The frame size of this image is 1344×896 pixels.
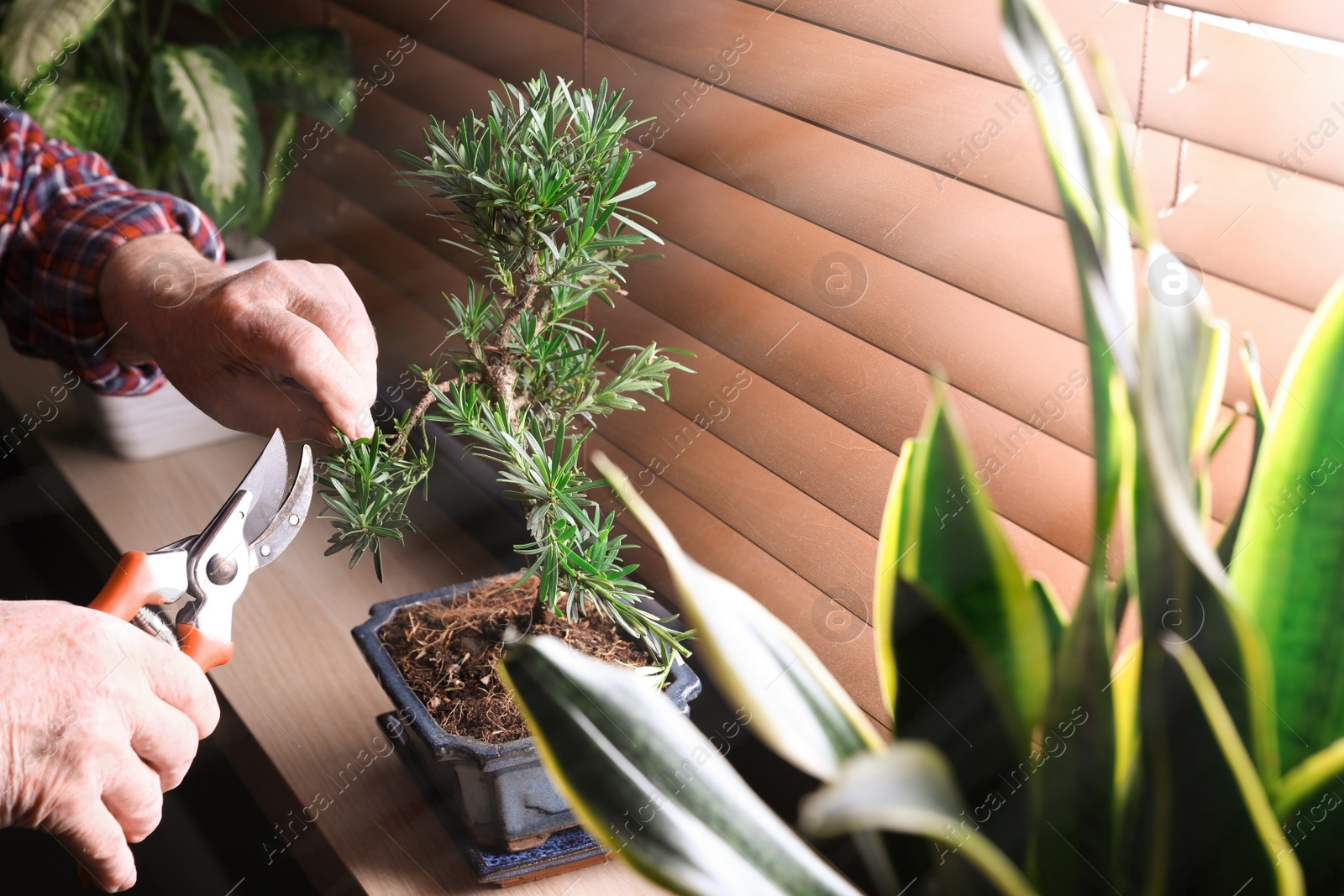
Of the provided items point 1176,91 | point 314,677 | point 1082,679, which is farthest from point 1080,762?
point 314,677

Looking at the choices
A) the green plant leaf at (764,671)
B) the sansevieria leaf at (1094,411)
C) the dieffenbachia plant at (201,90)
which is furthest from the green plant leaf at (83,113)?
the sansevieria leaf at (1094,411)

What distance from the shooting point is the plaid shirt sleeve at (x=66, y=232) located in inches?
37.4

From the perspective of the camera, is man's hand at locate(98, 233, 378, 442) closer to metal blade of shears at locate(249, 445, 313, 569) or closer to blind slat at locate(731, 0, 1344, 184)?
metal blade of shears at locate(249, 445, 313, 569)

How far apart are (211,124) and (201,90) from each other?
42 mm

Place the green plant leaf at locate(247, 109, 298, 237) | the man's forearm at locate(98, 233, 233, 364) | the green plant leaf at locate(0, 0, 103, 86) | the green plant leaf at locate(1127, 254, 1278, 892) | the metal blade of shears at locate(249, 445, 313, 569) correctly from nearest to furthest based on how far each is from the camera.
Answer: the green plant leaf at locate(1127, 254, 1278, 892) < the metal blade of shears at locate(249, 445, 313, 569) < the man's forearm at locate(98, 233, 233, 364) < the green plant leaf at locate(0, 0, 103, 86) < the green plant leaf at locate(247, 109, 298, 237)

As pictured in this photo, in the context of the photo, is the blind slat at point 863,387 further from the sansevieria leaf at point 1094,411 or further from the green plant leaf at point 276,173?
the green plant leaf at point 276,173

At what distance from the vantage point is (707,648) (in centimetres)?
36

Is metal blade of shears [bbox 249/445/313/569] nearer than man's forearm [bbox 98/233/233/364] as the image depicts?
Yes

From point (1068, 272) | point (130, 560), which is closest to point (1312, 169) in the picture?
point (1068, 272)

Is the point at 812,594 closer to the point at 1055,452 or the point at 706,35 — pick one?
the point at 1055,452

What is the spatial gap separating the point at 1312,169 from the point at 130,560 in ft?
Result: 2.15

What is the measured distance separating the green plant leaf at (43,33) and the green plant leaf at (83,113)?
0.07 meters

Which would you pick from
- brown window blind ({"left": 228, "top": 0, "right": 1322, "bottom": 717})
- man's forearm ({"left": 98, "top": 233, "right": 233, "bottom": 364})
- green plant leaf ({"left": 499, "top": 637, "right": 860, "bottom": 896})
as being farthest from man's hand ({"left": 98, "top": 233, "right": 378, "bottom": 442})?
green plant leaf ({"left": 499, "top": 637, "right": 860, "bottom": 896})

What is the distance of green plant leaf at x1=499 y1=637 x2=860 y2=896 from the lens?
1.18 ft
